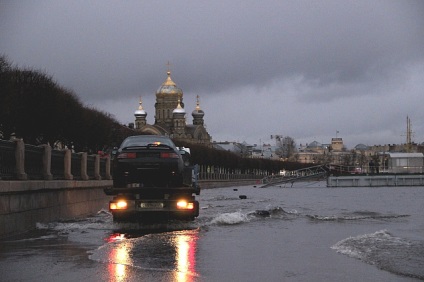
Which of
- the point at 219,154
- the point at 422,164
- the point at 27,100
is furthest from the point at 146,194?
the point at 219,154

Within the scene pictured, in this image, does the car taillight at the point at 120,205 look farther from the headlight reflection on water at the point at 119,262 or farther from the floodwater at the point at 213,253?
the headlight reflection on water at the point at 119,262

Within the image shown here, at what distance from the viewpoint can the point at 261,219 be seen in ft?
75.8

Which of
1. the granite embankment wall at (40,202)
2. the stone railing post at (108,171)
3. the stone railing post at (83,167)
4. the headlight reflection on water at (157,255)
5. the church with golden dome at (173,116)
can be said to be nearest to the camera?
the headlight reflection on water at (157,255)

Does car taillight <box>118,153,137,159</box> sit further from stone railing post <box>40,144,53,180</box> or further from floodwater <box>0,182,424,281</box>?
stone railing post <box>40,144,53,180</box>

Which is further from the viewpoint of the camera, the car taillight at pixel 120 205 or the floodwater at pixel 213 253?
the car taillight at pixel 120 205

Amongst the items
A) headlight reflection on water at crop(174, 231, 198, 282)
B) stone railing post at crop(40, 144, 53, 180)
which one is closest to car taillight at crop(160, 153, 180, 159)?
headlight reflection on water at crop(174, 231, 198, 282)

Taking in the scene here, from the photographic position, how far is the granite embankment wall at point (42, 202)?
16.4 metres

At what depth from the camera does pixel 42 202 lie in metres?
20.2

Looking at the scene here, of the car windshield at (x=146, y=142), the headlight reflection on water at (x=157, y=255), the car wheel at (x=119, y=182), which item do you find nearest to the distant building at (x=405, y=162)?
the car windshield at (x=146, y=142)

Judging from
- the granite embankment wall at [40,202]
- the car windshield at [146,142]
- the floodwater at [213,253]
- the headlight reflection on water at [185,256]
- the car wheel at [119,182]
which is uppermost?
the car windshield at [146,142]

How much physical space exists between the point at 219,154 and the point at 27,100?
312ft

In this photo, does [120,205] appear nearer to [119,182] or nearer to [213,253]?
[119,182]

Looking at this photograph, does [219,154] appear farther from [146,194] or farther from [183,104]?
[146,194]

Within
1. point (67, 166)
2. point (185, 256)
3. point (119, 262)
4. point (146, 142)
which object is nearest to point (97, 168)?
point (67, 166)
